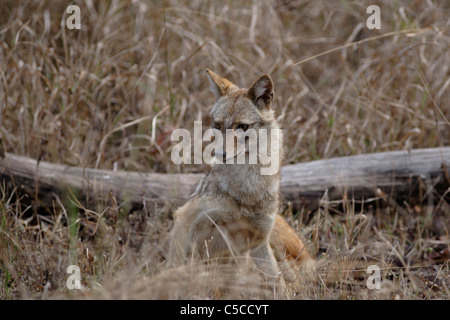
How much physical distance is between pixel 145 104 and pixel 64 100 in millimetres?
1026

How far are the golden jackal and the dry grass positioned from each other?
0.43 meters

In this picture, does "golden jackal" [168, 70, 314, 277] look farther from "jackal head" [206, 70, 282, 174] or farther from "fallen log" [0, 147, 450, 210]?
"fallen log" [0, 147, 450, 210]

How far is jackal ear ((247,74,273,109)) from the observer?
13.8 ft

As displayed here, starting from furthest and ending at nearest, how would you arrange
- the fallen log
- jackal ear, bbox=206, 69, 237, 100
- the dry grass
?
the fallen log < the dry grass < jackal ear, bbox=206, 69, 237, 100

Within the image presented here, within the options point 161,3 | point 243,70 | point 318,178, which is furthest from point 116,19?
point 318,178

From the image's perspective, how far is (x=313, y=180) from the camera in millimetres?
5641

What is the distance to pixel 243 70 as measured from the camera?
712 centimetres

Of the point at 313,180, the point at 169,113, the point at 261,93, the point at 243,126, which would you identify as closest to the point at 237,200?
the point at 243,126

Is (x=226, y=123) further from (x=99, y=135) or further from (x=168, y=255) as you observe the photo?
(x=99, y=135)

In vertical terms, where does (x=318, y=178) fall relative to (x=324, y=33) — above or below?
below

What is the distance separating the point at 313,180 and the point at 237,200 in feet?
5.33

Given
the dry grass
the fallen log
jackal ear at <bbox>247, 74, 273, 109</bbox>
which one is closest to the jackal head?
jackal ear at <bbox>247, 74, 273, 109</bbox>

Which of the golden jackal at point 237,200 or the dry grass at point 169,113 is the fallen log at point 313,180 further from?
the golden jackal at point 237,200

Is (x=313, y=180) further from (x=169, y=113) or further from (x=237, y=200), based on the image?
(x=169, y=113)
